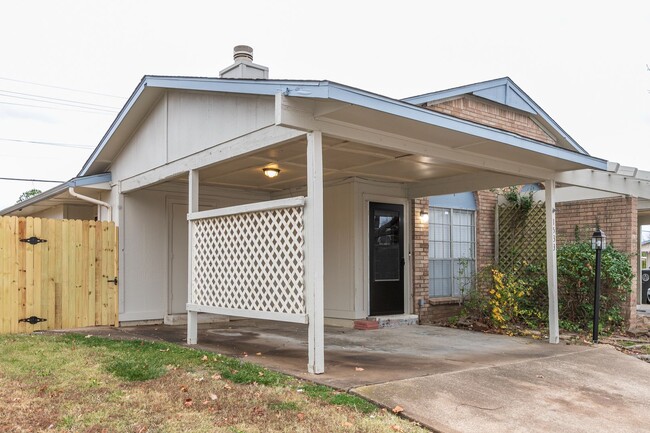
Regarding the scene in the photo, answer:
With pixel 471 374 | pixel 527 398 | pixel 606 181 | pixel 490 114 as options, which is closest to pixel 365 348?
pixel 471 374

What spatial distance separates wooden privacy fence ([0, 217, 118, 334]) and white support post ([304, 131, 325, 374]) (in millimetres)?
4971

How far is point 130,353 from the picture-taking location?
6.21m

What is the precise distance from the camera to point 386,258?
9609 millimetres

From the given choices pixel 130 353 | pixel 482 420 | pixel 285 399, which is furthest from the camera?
pixel 130 353

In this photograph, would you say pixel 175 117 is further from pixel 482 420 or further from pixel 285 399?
pixel 482 420

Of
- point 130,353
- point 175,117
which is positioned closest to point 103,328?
point 130,353

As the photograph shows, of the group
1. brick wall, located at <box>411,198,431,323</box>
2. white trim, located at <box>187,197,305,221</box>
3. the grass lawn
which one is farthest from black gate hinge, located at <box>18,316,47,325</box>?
brick wall, located at <box>411,198,431,323</box>

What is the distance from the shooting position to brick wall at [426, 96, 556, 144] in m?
9.94

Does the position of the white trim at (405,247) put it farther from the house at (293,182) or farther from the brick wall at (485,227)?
the brick wall at (485,227)

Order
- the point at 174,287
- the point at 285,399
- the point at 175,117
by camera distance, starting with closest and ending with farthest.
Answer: the point at 285,399 < the point at 175,117 < the point at 174,287

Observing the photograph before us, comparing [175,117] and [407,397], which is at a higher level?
[175,117]

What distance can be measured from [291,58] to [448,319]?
15.1 m

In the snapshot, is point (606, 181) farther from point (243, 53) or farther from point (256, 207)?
point (243, 53)

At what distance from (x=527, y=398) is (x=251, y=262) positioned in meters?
3.24
